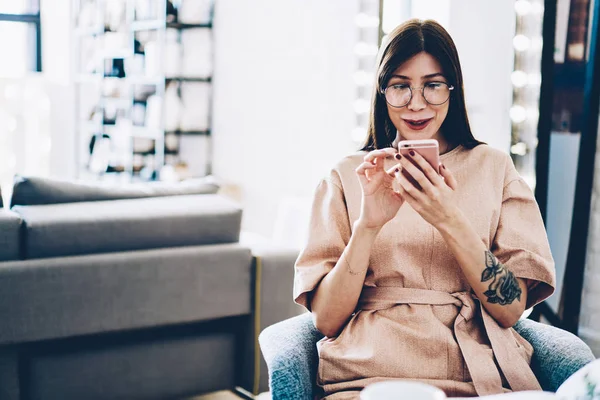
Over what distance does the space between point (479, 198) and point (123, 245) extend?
1235mm

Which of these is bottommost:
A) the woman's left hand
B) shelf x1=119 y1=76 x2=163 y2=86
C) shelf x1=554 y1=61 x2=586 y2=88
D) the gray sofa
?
the gray sofa

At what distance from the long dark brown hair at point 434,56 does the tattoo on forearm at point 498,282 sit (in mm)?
268

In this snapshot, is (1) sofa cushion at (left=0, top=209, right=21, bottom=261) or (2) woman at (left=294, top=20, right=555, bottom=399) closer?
(2) woman at (left=294, top=20, right=555, bottom=399)

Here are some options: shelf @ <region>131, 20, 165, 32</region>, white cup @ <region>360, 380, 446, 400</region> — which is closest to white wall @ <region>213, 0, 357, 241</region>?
shelf @ <region>131, 20, 165, 32</region>

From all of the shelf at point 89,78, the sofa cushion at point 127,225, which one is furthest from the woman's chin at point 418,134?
the shelf at point 89,78

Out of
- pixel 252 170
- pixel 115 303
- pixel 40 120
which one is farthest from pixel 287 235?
pixel 40 120

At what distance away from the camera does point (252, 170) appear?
486cm

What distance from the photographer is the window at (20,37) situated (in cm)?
636

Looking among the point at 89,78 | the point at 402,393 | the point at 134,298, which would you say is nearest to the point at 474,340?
the point at 402,393

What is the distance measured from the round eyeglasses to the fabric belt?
1.16 ft

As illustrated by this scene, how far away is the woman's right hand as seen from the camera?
115 centimetres

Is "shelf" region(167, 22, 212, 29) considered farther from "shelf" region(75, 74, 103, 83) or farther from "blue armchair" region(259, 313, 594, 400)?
"blue armchair" region(259, 313, 594, 400)

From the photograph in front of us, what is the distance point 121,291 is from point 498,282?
126 cm

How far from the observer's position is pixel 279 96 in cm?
463
